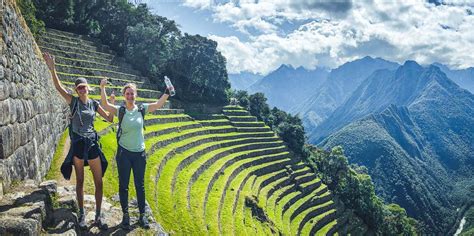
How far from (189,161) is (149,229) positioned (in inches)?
647

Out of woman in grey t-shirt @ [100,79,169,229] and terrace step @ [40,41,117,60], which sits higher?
terrace step @ [40,41,117,60]

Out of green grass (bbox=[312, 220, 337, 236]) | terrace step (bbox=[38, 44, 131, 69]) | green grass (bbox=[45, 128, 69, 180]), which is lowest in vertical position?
green grass (bbox=[312, 220, 337, 236])

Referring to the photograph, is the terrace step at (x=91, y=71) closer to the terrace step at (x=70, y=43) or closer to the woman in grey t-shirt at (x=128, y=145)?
the terrace step at (x=70, y=43)

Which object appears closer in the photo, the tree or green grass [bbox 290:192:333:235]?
green grass [bbox 290:192:333:235]

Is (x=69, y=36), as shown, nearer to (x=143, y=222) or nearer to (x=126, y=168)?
(x=126, y=168)

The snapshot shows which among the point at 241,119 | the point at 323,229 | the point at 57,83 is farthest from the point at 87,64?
the point at 57,83

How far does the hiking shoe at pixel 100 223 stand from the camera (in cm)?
651

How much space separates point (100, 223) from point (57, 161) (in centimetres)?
528

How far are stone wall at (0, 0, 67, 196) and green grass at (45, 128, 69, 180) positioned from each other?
0.69 m

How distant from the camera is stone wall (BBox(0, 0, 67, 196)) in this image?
5520 millimetres

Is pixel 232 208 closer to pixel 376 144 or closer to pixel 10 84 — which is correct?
pixel 10 84

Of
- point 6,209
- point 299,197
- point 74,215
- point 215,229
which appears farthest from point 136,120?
point 299,197

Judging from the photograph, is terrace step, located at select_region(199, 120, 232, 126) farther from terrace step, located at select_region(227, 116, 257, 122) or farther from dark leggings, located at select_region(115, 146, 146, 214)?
dark leggings, located at select_region(115, 146, 146, 214)

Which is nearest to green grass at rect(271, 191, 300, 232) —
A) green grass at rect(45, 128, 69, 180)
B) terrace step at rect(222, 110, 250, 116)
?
terrace step at rect(222, 110, 250, 116)
